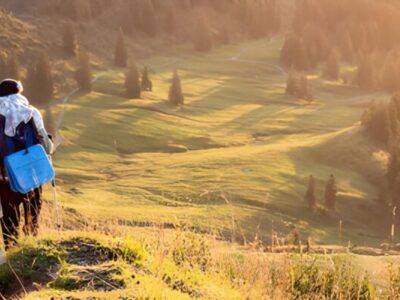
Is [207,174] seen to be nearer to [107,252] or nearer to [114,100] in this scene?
[114,100]

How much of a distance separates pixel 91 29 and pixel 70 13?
6455 mm

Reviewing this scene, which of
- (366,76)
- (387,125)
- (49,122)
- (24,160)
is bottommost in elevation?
(387,125)

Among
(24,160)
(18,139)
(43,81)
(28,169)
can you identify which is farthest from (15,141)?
(43,81)

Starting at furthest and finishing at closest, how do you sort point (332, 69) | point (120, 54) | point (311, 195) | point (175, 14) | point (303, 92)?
point (175, 14)
point (332, 69)
point (120, 54)
point (303, 92)
point (311, 195)

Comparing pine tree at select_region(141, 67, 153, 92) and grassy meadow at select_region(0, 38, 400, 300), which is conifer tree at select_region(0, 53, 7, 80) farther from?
pine tree at select_region(141, 67, 153, 92)

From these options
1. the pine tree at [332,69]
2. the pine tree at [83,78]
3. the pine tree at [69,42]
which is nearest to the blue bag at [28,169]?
the pine tree at [83,78]

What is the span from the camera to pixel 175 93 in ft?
320

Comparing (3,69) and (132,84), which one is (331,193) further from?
(3,69)

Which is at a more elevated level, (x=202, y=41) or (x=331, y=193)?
(x=202, y=41)

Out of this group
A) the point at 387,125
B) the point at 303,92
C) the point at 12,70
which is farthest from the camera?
the point at 303,92

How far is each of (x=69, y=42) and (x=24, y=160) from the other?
104m

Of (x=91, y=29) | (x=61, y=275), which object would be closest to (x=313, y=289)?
(x=61, y=275)

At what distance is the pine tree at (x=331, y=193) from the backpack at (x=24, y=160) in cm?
5535

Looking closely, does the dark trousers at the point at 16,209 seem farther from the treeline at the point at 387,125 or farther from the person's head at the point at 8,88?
the treeline at the point at 387,125
